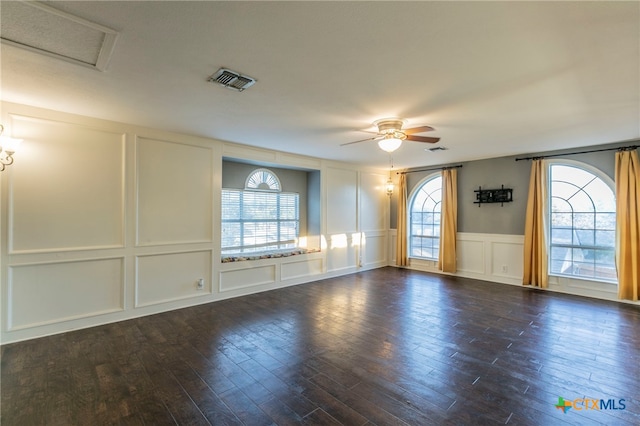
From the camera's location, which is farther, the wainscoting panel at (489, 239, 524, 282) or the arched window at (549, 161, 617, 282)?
the wainscoting panel at (489, 239, 524, 282)

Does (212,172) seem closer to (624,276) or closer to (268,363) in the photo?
(268,363)

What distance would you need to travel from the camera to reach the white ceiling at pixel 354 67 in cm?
170

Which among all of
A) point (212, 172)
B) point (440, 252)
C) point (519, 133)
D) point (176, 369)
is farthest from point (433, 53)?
point (440, 252)

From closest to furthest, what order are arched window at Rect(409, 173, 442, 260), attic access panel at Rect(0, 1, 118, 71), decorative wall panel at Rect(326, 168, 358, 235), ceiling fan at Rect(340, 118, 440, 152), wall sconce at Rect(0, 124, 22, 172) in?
attic access panel at Rect(0, 1, 118, 71)
wall sconce at Rect(0, 124, 22, 172)
ceiling fan at Rect(340, 118, 440, 152)
decorative wall panel at Rect(326, 168, 358, 235)
arched window at Rect(409, 173, 442, 260)

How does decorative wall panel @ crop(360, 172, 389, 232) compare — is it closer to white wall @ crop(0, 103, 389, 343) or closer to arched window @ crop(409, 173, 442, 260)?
arched window @ crop(409, 173, 442, 260)

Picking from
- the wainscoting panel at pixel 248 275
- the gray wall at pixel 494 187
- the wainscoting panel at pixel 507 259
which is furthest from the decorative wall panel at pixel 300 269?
the wainscoting panel at pixel 507 259

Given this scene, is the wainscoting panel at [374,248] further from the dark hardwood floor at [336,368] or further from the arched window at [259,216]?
the dark hardwood floor at [336,368]

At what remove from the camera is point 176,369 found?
2646 millimetres

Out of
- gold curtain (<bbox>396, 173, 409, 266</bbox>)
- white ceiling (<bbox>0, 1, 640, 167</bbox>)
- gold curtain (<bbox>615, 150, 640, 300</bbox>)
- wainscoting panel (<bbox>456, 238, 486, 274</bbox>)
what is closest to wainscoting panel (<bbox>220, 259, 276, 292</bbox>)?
white ceiling (<bbox>0, 1, 640, 167</bbox>)

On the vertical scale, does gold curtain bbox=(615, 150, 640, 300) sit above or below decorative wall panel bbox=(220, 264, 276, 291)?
above

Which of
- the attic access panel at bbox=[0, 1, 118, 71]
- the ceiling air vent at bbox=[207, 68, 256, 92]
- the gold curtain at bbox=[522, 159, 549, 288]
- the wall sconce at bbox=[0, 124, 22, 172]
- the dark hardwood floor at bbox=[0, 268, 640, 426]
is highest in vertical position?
the attic access panel at bbox=[0, 1, 118, 71]

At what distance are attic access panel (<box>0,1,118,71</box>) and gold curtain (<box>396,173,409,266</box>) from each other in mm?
6543

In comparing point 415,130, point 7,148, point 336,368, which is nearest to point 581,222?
point 415,130

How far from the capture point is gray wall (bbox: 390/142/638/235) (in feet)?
18.8
